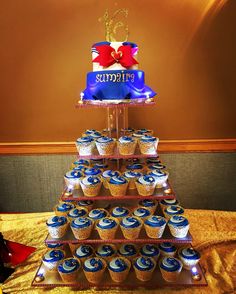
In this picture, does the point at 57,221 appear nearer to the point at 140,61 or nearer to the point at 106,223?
the point at 106,223

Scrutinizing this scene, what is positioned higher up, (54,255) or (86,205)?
(86,205)

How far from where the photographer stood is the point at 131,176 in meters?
2.07

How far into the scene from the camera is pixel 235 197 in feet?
10.3

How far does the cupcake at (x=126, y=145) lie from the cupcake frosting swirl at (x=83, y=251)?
748mm

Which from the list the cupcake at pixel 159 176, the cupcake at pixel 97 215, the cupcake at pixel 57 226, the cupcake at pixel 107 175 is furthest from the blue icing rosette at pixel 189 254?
the cupcake at pixel 57 226

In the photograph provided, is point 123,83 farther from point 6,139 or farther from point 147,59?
point 6,139

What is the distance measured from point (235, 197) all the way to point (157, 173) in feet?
4.79

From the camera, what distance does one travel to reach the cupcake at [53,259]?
210 cm

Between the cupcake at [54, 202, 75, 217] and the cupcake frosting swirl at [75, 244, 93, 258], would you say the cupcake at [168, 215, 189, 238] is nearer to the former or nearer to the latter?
the cupcake frosting swirl at [75, 244, 93, 258]

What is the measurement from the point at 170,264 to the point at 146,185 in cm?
56

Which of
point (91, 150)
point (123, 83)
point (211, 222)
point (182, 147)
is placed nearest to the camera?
point (123, 83)

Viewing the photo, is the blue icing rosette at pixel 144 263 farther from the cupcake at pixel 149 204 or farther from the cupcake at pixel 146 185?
the cupcake at pixel 146 185

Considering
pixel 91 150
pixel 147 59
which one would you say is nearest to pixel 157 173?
pixel 91 150

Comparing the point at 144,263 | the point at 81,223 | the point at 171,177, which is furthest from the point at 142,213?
the point at 171,177
